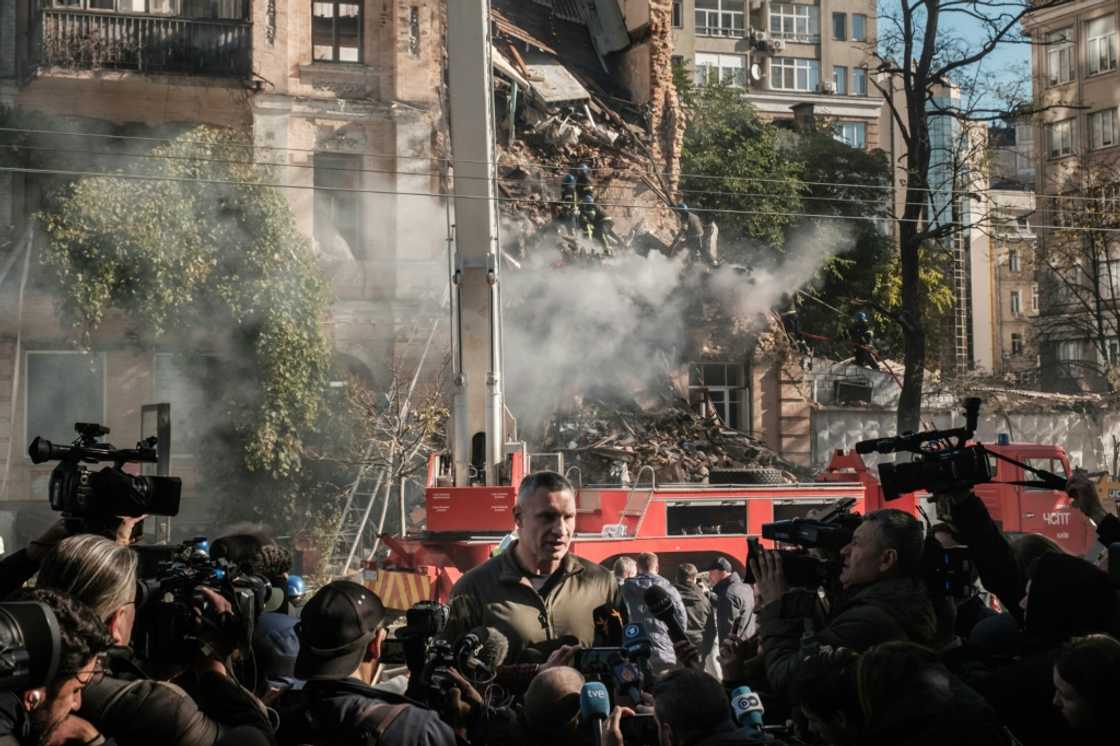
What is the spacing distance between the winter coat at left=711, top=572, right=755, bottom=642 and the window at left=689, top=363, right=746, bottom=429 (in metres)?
20.7

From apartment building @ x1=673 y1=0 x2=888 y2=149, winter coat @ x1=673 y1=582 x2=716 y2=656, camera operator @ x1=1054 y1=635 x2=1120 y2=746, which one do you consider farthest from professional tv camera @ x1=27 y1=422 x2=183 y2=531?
apartment building @ x1=673 y1=0 x2=888 y2=149

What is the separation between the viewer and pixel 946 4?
26781 mm

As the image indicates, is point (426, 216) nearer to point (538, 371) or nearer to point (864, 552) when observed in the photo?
point (538, 371)

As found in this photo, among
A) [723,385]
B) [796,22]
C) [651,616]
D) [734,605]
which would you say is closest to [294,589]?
[651,616]

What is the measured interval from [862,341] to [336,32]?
1469 centimetres

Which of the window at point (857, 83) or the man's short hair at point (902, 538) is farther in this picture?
the window at point (857, 83)

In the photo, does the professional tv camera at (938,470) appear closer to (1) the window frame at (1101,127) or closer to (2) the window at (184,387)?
(2) the window at (184,387)

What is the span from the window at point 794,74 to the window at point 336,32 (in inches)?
1333

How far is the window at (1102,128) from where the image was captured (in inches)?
1875

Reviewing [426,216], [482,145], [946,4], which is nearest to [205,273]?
[426,216]

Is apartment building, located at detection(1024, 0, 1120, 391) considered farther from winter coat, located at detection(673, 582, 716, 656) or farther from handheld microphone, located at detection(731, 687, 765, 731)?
handheld microphone, located at detection(731, 687, 765, 731)

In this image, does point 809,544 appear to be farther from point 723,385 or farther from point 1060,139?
point 1060,139

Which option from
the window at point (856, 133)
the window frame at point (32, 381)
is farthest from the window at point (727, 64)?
the window frame at point (32, 381)

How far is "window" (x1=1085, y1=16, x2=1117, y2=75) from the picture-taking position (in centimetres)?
4666
